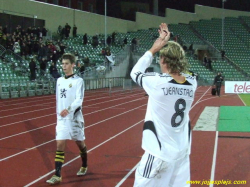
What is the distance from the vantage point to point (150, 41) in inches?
1668

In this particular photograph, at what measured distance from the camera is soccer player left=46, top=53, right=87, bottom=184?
5.81 meters

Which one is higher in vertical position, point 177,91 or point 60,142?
point 177,91

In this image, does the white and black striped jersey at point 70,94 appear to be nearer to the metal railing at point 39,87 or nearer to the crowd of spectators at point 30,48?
the metal railing at point 39,87

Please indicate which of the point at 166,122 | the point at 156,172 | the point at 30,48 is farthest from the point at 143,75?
the point at 30,48

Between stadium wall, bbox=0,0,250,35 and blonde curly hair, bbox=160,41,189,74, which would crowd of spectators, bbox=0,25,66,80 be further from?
blonde curly hair, bbox=160,41,189,74

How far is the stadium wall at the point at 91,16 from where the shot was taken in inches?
1270

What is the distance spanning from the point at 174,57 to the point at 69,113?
111 inches

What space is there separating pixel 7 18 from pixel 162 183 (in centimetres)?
2923

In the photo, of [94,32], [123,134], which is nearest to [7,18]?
[94,32]

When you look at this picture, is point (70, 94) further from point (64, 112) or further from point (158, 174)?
point (158, 174)

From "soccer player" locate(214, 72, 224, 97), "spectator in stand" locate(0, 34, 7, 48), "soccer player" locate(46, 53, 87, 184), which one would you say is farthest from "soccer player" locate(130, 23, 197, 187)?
"spectator in stand" locate(0, 34, 7, 48)

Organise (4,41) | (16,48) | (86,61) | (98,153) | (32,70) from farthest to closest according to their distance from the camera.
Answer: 1. (86,61)
2. (16,48)
3. (4,41)
4. (32,70)
5. (98,153)

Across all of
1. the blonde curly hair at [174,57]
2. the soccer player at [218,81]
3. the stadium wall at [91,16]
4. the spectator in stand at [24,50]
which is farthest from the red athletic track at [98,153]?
the stadium wall at [91,16]

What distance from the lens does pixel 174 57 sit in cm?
327
